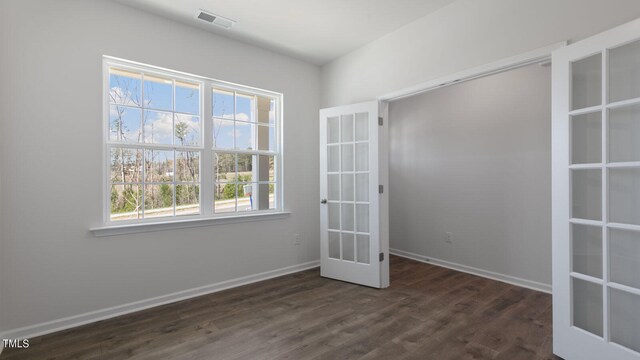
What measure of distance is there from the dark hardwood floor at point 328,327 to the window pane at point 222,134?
66.2 inches

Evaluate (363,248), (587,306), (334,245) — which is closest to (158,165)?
(334,245)

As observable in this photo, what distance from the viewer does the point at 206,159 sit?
3.37m

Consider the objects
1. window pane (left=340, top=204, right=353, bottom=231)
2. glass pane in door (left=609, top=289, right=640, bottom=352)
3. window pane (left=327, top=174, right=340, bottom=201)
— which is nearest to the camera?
glass pane in door (left=609, top=289, right=640, bottom=352)

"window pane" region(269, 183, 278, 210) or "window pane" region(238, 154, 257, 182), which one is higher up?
"window pane" region(238, 154, 257, 182)

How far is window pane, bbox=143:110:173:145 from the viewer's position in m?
3.04

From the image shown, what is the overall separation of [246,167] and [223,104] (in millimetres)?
803

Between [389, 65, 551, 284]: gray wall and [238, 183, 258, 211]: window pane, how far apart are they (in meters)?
2.38

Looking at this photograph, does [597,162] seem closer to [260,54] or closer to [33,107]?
[260,54]

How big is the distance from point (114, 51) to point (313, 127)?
2.40 metres

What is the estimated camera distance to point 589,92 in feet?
6.37

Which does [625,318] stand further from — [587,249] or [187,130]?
[187,130]

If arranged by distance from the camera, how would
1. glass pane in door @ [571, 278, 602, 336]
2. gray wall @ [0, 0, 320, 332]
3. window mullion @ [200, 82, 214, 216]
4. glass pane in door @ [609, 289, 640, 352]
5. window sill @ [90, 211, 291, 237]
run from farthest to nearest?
1. window mullion @ [200, 82, 214, 216]
2. window sill @ [90, 211, 291, 237]
3. gray wall @ [0, 0, 320, 332]
4. glass pane in door @ [571, 278, 602, 336]
5. glass pane in door @ [609, 289, 640, 352]

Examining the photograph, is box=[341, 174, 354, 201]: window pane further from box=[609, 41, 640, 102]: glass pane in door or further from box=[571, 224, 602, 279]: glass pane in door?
box=[609, 41, 640, 102]: glass pane in door

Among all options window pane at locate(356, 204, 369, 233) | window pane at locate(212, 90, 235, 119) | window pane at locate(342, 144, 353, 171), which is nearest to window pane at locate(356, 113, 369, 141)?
window pane at locate(342, 144, 353, 171)
